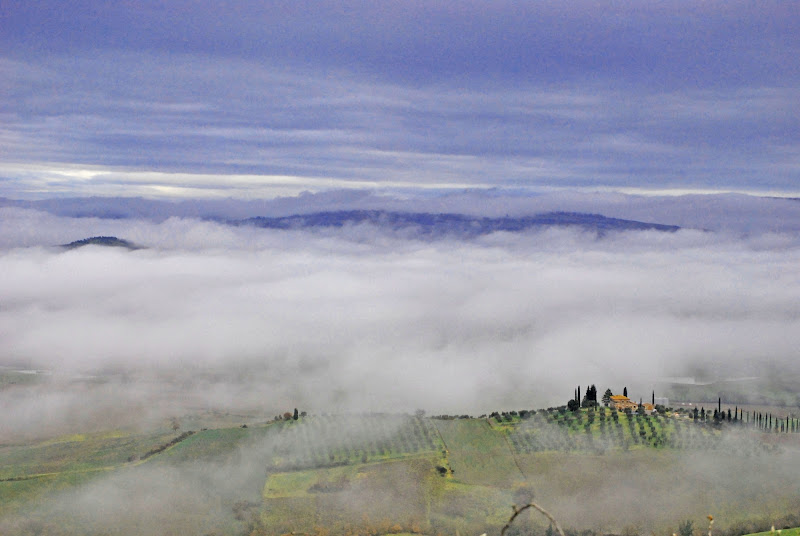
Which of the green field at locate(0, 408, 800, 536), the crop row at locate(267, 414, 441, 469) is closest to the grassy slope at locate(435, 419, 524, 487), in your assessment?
the green field at locate(0, 408, 800, 536)

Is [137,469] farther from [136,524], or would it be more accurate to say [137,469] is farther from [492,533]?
[492,533]

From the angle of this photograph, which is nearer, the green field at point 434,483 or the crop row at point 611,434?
the green field at point 434,483

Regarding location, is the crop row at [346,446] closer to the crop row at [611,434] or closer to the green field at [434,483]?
the green field at [434,483]

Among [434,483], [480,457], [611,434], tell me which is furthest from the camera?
[611,434]

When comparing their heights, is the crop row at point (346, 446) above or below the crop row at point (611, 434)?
below

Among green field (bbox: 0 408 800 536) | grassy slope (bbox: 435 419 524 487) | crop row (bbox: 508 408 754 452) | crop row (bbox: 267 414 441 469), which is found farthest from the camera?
crop row (bbox: 267 414 441 469)

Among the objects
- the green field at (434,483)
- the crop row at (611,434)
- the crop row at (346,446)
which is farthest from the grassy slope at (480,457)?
the crop row at (346,446)

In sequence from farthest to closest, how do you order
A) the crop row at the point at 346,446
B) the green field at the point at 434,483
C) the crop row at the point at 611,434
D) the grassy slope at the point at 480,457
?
the crop row at the point at 346,446, the crop row at the point at 611,434, the grassy slope at the point at 480,457, the green field at the point at 434,483

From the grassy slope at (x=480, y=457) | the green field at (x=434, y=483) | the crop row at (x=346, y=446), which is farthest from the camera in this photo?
the crop row at (x=346, y=446)

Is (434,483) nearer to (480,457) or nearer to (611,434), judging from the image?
(480,457)

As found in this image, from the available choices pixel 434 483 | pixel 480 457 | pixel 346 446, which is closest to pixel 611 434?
pixel 480 457

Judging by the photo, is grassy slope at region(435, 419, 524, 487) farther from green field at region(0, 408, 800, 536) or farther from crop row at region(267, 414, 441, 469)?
crop row at region(267, 414, 441, 469)
